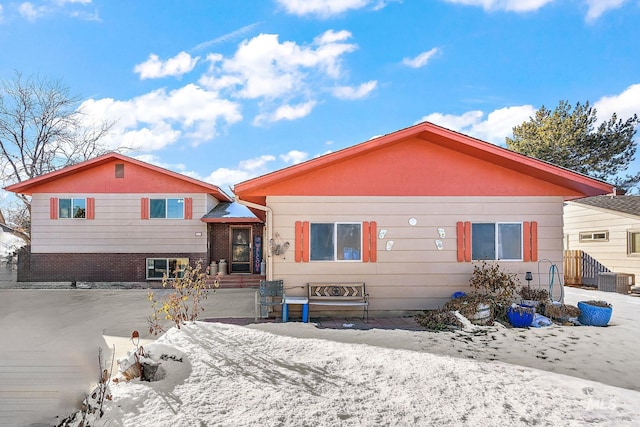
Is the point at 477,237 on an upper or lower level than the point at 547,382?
upper


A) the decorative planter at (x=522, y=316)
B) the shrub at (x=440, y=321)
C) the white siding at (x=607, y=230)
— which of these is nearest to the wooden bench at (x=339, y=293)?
the shrub at (x=440, y=321)

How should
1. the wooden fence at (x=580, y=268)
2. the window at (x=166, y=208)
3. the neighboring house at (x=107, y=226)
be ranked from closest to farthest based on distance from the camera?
the wooden fence at (x=580, y=268) < the neighboring house at (x=107, y=226) < the window at (x=166, y=208)

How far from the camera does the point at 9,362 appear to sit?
5.13 m

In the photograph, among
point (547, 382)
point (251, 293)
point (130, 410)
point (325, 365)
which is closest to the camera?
point (130, 410)

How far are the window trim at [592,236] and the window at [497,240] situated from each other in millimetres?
8155

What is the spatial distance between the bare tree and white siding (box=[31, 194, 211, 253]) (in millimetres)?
5517

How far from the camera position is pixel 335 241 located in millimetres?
7766

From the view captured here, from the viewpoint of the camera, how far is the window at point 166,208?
1419 cm

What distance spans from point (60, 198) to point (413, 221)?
13.9 metres

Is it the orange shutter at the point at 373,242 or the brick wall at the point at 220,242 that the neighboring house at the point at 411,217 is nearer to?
the orange shutter at the point at 373,242

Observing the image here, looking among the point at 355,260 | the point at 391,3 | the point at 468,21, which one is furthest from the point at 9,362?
the point at 468,21

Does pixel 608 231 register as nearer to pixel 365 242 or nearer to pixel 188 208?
pixel 365 242

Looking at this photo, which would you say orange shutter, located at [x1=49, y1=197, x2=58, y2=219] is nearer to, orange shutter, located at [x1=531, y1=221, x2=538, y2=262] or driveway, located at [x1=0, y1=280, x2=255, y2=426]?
driveway, located at [x1=0, y1=280, x2=255, y2=426]

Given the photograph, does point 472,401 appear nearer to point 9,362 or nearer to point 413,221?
point 413,221
